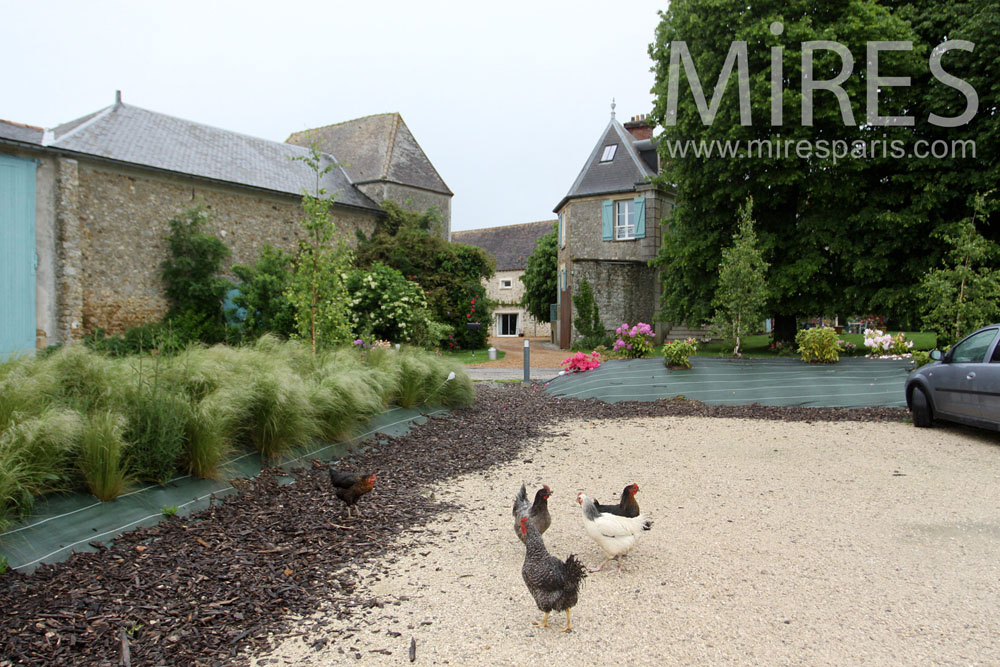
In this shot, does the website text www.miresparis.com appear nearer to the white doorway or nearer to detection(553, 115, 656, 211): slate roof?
detection(553, 115, 656, 211): slate roof

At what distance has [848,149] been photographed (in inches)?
514

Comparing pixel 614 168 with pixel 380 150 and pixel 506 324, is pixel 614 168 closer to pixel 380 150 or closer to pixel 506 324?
pixel 380 150

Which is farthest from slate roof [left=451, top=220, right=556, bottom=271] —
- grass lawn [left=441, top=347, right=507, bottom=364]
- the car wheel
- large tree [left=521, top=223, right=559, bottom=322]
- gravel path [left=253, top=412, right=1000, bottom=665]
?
gravel path [left=253, top=412, right=1000, bottom=665]

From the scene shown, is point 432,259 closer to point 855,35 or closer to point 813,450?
point 855,35

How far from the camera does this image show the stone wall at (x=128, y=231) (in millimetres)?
14031

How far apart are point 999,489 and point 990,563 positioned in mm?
1916

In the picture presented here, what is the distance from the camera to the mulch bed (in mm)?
2469

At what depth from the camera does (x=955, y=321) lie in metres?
9.77

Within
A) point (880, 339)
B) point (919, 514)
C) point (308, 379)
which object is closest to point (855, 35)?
point (880, 339)

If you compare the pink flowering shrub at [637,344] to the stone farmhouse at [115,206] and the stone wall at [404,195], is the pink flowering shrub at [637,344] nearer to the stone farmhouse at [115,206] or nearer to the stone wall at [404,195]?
the stone farmhouse at [115,206]

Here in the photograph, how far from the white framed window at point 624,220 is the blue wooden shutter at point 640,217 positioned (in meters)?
0.27

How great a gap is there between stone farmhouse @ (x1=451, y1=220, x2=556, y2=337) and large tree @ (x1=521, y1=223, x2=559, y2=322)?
5239 millimetres

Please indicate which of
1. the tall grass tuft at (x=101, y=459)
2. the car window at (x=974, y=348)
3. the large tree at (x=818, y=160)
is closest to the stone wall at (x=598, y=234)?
the large tree at (x=818, y=160)

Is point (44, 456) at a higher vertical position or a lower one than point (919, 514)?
higher
